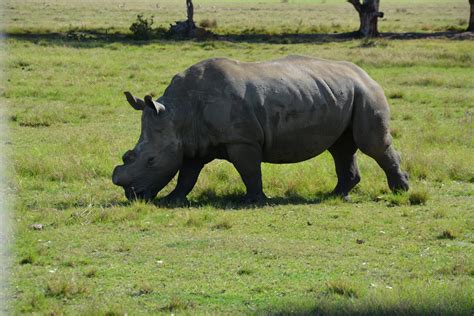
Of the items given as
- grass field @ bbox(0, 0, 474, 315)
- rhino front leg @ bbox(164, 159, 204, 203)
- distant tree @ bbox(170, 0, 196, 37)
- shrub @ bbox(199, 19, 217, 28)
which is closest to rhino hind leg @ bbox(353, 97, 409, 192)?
grass field @ bbox(0, 0, 474, 315)

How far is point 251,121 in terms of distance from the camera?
1232 cm

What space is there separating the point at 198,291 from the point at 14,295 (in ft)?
5.08

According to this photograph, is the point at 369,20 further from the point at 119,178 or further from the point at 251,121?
the point at 119,178

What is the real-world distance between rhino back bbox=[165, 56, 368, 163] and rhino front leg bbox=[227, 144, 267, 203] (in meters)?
0.12

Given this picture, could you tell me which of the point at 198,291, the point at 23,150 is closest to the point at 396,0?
the point at 23,150

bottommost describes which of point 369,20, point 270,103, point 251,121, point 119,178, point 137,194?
point 369,20

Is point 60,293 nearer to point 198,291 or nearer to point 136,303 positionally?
point 136,303

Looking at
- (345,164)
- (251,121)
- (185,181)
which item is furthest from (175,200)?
(345,164)

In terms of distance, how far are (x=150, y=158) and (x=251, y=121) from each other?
1345mm

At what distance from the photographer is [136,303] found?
811 cm

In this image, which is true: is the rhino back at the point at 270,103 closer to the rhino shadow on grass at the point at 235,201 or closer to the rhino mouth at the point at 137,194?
the rhino shadow on grass at the point at 235,201

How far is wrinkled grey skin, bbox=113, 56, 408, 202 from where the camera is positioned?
40.4 feet

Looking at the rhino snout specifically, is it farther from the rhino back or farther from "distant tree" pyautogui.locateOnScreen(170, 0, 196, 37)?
"distant tree" pyautogui.locateOnScreen(170, 0, 196, 37)

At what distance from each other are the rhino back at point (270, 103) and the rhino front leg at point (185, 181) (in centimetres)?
44
